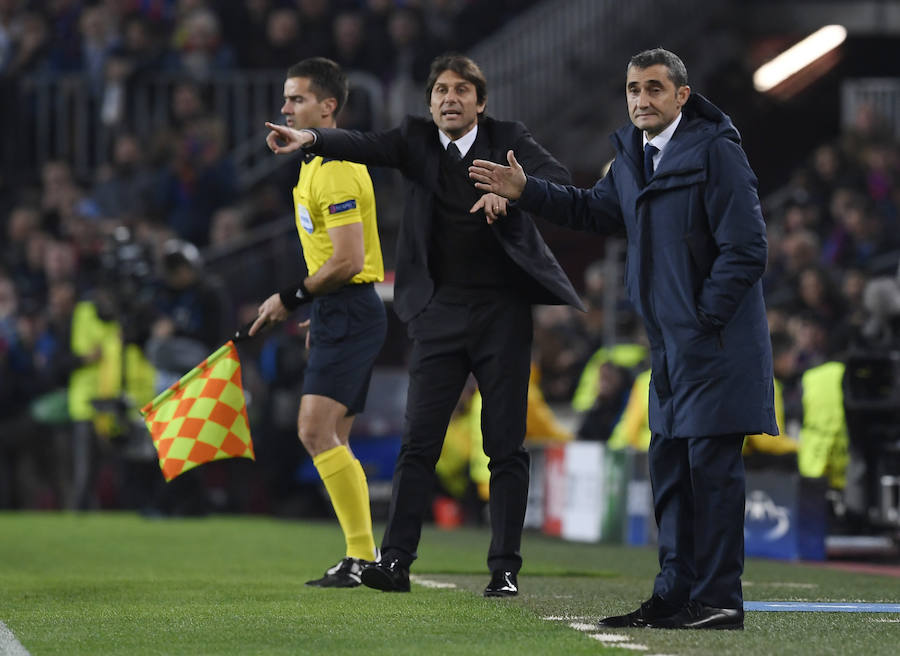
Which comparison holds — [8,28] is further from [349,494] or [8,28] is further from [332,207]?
[349,494]

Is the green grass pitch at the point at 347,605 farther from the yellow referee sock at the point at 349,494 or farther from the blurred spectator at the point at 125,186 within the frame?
the blurred spectator at the point at 125,186

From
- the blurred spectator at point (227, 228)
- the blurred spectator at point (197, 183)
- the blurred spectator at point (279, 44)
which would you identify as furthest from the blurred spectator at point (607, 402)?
the blurred spectator at point (279, 44)

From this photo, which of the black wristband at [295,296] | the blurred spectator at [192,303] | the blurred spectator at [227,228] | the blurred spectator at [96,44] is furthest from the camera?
the blurred spectator at [96,44]

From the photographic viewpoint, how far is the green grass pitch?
18.7ft

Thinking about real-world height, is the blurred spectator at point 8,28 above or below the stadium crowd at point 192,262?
above

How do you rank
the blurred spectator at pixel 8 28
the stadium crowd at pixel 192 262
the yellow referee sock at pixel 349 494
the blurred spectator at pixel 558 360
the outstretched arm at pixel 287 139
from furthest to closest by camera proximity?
the blurred spectator at pixel 8 28 < the blurred spectator at pixel 558 360 < the stadium crowd at pixel 192 262 < the yellow referee sock at pixel 349 494 < the outstretched arm at pixel 287 139

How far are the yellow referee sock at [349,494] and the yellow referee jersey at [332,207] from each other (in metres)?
0.79

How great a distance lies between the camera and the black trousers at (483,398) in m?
7.52

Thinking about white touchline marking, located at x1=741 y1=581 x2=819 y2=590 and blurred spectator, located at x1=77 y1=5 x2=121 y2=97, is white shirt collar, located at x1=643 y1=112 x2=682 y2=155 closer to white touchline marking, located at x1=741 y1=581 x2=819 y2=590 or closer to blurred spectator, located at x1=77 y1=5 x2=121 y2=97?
white touchline marking, located at x1=741 y1=581 x2=819 y2=590

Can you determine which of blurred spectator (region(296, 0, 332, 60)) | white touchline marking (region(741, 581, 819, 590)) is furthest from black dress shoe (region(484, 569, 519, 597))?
blurred spectator (region(296, 0, 332, 60))

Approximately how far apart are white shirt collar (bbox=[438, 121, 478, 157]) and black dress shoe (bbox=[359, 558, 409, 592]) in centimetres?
173

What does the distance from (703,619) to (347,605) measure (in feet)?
4.98


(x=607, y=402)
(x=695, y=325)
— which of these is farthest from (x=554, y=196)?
(x=607, y=402)

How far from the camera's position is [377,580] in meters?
7.45
